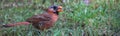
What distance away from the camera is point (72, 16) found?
7.74 meters

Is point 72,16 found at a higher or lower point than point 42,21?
lower

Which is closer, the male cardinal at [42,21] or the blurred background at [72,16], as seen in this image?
the male cardinal at [42,21]

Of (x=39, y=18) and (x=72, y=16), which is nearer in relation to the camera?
(x=39, y=18)

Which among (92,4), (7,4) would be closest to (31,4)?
(7,4)

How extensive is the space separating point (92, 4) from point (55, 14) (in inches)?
59.8

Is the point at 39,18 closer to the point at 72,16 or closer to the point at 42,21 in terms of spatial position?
the point at 42,21

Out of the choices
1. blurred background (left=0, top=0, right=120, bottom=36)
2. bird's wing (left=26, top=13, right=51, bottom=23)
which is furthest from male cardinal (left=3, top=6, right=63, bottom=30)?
blurred background (left=0, top=0, right=120, bottom=36)

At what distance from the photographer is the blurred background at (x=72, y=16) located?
7.09 metres

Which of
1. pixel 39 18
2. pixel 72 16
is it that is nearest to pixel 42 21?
pixel 39 18

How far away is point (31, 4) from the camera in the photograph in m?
8.75

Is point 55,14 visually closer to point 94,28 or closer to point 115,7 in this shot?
point 94,28

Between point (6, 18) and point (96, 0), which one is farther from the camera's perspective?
point (96, 0)

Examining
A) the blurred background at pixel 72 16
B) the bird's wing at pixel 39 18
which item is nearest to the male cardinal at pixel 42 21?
the bird's wing at pixel 39 18

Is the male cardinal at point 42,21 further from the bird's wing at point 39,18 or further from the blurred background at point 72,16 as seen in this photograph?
the blurred background at point 72,16
